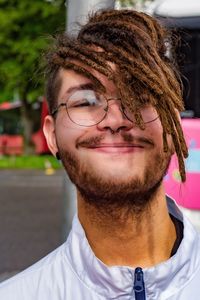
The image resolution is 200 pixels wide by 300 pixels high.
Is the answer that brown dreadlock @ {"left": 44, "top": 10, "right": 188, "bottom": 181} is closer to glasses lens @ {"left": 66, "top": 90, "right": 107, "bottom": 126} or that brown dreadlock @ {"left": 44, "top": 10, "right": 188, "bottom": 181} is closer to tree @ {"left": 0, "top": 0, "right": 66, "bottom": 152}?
glasses lens @ {"left": 66, "top": 90, "right": 107, "bottom": 126}

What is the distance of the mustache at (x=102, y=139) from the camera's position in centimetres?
150

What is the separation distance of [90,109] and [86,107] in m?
0.01

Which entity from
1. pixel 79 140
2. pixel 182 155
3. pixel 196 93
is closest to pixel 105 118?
pixel 79 140

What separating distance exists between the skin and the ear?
0.28 ft

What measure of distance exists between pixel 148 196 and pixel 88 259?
0.62ft

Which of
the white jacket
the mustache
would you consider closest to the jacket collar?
the white jacket

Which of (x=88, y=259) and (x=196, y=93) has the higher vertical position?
(x=88, y=259)

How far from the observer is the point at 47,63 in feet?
5.57

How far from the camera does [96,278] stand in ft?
4.98

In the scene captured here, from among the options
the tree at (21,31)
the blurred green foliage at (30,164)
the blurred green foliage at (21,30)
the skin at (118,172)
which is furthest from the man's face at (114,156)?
the blurred green foliage at (21,30)

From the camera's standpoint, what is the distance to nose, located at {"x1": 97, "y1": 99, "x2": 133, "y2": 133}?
1499 millimetres

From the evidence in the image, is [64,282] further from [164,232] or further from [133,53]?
[133,53]

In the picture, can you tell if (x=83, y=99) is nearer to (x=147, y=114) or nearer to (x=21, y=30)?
(x=147, y=114)

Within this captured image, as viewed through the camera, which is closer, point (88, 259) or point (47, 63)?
point (88, 259)
